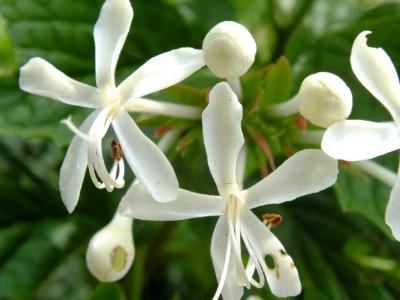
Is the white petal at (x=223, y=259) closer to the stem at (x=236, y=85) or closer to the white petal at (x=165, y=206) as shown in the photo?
the white petal at (x=165, y=206)

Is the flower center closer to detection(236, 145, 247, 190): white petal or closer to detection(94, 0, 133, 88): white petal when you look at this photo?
detection(94, 0, 133, 88): white petal

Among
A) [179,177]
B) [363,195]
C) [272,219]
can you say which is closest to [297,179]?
[272,219]

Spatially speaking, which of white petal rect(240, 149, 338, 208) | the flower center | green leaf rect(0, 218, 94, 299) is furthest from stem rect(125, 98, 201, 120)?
green leaf rect(0, 218, 94, 299)

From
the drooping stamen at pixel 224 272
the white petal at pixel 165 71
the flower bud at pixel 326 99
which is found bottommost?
the drooping stamen at pixel 224 272

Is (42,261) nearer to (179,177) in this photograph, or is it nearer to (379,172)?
(179,177)

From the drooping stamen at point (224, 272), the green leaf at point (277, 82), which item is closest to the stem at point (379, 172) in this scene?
the green leaf at point (277, 82)
